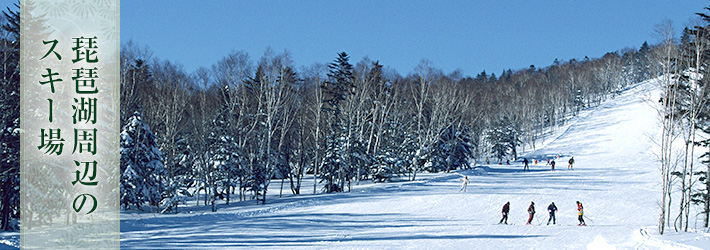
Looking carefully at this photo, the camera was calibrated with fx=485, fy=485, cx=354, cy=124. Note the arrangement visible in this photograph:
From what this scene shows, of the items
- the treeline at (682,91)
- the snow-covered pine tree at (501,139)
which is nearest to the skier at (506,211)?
the treeline at (682,91)

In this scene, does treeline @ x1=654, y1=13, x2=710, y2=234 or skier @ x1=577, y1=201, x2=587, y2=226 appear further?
skier @ x1=577, y1=201, x2=587, y2=226

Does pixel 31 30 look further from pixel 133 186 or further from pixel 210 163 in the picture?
pixel 210 163

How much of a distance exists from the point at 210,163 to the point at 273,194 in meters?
7.06

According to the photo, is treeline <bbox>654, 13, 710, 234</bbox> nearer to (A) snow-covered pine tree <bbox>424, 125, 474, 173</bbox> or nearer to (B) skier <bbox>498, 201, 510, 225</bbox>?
(B) skier <bbox>498, 201, 510, 225</bbox>

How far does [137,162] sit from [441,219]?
663 inches

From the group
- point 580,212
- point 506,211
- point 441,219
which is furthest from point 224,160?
point 580,212

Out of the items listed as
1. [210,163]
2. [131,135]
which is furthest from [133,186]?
[210,163]

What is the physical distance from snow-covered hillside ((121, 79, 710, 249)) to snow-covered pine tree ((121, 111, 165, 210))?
4.05 feet

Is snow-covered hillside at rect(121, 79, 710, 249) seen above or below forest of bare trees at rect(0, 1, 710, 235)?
below

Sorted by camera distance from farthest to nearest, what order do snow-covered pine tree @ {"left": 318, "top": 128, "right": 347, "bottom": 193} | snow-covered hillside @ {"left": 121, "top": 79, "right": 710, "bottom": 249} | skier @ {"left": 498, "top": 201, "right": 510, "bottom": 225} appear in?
snow-covered pine tree @ {"left": 318, "top": 128, "right": 347, "bottom": 193}, skier @ {"left": 498, "top": 201, "right": 510, "bottom": 225}, snow-covered hillside @ {"left": 121, "top": 79, "right": 710, "bottom": 249}

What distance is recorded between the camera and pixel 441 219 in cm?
2480

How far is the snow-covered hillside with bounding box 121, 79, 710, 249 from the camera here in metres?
18.5

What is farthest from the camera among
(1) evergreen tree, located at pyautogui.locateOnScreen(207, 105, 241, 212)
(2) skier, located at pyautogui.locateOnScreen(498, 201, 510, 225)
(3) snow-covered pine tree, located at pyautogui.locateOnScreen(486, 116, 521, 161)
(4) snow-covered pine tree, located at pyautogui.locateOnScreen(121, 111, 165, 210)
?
(3) snow-covered pine tree, located at pyautogui.locateOnScreen(486, 116, 521, 161)

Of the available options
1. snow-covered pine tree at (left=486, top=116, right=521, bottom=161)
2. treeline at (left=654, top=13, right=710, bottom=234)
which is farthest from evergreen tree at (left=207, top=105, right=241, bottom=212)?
snow-covered pine tree at (left=486, top=116, right=521, bottom=161)
